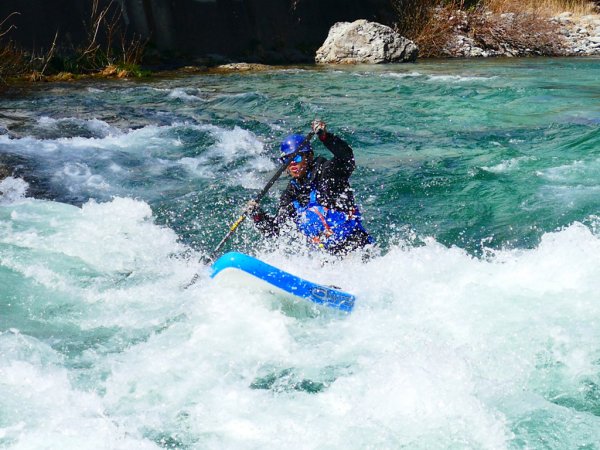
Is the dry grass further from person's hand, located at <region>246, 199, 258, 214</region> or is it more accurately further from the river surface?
person's hand, located at <region>246, 199, 258, 214</region>

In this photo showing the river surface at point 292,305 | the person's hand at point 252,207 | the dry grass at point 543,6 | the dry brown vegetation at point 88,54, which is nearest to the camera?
the river surface at point 292,305

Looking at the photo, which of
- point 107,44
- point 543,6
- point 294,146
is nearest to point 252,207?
point 294,146

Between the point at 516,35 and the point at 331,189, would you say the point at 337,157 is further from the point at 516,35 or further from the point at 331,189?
the point at 516,35

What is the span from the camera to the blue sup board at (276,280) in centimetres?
477

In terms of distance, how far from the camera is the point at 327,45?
18.2 meters

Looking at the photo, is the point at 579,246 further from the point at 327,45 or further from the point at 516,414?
the point at 327,45

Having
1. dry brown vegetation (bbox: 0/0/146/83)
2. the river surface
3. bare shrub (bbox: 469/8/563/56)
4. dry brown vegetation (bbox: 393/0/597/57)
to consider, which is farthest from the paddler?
bare shrub (bbox: 469/8/563/56)

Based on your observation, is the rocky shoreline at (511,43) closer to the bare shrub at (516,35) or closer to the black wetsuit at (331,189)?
the bare shrub at (516,35)

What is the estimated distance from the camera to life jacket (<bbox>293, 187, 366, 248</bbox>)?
18.1ft

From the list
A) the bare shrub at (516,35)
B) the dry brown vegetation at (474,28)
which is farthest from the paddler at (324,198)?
the bare shrub at (516,35)

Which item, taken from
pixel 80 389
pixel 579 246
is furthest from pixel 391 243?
pixel 80 389

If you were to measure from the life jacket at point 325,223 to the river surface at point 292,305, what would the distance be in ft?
0.72

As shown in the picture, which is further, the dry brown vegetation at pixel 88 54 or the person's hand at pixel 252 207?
the dry brown vegetation at pixel 88 54

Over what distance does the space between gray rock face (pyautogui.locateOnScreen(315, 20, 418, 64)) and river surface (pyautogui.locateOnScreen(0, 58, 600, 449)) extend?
24.4ft
